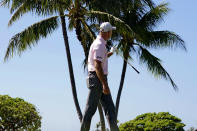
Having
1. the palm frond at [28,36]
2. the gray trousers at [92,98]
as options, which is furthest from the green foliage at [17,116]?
the gray trousers at [92,98]

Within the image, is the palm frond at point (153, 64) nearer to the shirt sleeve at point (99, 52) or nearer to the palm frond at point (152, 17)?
the palm frond at point (152, 17)

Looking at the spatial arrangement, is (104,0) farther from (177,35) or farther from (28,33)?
(177,35)

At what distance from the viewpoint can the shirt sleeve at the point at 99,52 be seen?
19.2 ft

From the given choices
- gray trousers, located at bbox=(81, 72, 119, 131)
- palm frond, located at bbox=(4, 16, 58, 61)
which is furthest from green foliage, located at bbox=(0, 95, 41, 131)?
gray trousers, located at bbox=(81, 72, 119, 131)

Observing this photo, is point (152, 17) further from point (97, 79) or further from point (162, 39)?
point (97, 79)

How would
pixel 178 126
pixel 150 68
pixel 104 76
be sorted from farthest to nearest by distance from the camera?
pixel 178 126
pixel 150 68
pixel 104 76

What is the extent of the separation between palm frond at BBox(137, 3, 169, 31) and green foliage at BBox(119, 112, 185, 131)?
15.3ft

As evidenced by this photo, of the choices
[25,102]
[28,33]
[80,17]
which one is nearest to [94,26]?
[80,17]

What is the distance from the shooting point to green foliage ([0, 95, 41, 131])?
18.7 m

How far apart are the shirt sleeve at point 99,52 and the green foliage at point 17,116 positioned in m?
13.2

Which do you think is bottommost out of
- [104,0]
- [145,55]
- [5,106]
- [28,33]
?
[5,106]

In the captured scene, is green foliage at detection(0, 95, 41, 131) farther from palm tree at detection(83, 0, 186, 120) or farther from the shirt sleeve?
the shirt sleeve

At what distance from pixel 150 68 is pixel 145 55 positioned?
0.88m

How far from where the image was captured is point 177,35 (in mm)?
21719
